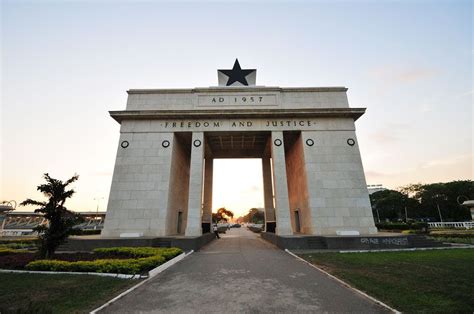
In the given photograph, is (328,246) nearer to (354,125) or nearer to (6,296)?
(354,125)

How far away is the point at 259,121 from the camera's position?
24062mm

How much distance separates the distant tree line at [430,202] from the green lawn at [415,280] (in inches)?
2749

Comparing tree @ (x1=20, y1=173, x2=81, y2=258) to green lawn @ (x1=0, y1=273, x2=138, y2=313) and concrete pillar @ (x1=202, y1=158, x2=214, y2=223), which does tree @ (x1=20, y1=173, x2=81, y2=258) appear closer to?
green lawn @ (x1=0, y1=273, x2=138, y2=313)

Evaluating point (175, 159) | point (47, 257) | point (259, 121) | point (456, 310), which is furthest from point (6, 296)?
point (259, 121)

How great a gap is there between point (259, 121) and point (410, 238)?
16.3 metres

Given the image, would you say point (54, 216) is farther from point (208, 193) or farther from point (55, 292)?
point (208, 193)


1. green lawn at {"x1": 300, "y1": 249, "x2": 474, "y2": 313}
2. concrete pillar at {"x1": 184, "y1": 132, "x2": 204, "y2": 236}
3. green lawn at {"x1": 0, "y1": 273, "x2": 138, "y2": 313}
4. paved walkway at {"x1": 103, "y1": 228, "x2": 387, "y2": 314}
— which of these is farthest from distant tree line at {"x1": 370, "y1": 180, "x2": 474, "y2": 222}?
green lawn at {"x1": 0, "y1": 273, "x2": 138, "y2": 313}

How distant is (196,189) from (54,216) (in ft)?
Result: 37.6

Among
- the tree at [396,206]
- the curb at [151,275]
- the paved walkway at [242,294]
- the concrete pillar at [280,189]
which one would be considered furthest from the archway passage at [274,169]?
the tree at [396,206]

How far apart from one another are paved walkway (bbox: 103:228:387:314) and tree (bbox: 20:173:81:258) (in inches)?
270

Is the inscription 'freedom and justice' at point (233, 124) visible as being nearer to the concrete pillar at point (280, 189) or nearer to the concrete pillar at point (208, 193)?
the concrete pillar at point (280, 189)

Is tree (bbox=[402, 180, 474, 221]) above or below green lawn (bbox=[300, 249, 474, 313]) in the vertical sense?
above

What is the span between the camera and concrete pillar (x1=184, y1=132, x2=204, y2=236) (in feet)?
68.3

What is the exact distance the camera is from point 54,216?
1226cm
